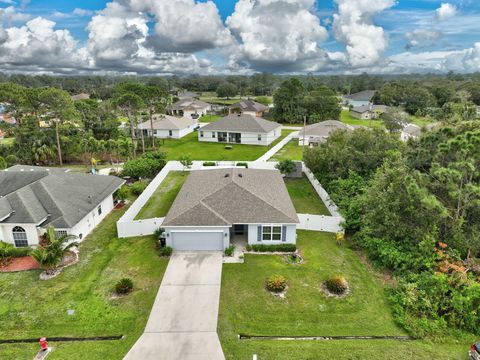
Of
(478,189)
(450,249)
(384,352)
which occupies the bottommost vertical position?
(384,352)

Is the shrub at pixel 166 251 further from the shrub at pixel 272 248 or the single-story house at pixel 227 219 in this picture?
the shrub at pixel 272 248

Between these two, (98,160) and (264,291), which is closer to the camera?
(264,291)

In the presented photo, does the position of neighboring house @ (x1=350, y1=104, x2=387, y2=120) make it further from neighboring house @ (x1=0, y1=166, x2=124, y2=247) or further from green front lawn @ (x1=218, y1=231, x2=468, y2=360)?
neighboring house @ (x1=0, y1=166, x2=124, y2=247)

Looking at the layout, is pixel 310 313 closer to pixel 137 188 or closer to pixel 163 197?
pixel 163 197

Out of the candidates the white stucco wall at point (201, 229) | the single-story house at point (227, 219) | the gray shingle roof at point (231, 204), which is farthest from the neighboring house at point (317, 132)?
the white stucco wall at point (201, 229)

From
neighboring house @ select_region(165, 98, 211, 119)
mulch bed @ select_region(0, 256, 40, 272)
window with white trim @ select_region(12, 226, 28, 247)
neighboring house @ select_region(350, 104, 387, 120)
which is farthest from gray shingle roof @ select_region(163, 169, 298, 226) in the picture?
neighboring house @ select_region(350, 104, 387, 120)

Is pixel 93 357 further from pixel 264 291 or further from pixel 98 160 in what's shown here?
pixel 98 160

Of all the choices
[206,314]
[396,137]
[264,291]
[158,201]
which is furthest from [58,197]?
[396,137]
